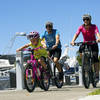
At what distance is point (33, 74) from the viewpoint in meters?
9.62

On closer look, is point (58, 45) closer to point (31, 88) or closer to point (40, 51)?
point (40, 51)

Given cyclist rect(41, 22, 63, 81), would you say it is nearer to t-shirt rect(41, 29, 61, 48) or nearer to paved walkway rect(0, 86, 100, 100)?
t-shirt rect(41, 29, 61, 48)

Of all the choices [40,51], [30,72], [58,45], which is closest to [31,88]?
[30,72]

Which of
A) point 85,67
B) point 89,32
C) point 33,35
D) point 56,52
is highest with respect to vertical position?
point 89,32

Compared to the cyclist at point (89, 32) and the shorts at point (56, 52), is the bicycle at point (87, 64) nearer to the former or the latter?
the cyclist at point (89, 32)

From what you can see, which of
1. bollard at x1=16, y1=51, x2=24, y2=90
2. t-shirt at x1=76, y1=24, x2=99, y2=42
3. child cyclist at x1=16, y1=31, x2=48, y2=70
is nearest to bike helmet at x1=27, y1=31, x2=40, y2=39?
child cyclist at x1=16, y1=31, x2=48, y2=70

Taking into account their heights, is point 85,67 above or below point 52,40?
below

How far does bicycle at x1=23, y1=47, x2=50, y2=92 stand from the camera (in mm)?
9469

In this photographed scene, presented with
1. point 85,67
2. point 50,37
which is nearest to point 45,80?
point 85,67

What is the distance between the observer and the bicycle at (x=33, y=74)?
947 centimetres

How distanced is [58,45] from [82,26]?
98cm

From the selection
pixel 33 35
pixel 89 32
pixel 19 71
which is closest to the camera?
pixel 33 35

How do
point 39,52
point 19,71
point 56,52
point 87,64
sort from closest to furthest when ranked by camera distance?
point 39,52 → point 87,64 → point 56,52 → point 19,71

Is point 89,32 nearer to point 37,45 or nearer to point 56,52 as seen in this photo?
point 56,52
